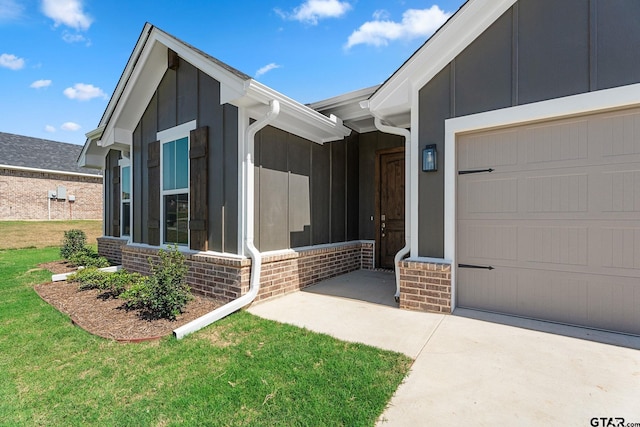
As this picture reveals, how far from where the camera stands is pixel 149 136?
628 centimetres

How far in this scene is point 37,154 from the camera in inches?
747

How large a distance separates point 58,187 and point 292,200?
20.6 metres

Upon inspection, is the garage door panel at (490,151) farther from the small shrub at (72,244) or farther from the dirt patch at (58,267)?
the small shrub at (72,244)

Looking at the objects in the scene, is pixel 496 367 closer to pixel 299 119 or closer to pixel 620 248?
pixel 620 248

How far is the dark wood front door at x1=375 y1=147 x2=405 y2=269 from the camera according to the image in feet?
20.7

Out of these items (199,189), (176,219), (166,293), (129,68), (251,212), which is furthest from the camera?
(129,68)

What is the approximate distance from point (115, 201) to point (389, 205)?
8106 millimetres

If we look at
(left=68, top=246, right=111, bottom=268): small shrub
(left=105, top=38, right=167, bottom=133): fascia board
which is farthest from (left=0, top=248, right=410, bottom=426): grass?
(left=105, top=38, right=167, bottom=133): fascia board

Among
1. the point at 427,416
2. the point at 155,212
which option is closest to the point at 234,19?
the point at 155,212

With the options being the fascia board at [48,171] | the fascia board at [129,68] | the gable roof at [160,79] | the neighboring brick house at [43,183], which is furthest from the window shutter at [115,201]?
the neighboring brick house at [43,183]

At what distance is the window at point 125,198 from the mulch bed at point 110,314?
9.21 ft

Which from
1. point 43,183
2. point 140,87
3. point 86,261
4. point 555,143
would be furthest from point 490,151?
point 43,183

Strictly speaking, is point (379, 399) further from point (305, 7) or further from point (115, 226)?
point (115, 226)

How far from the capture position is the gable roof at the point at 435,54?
3539 millimetres
